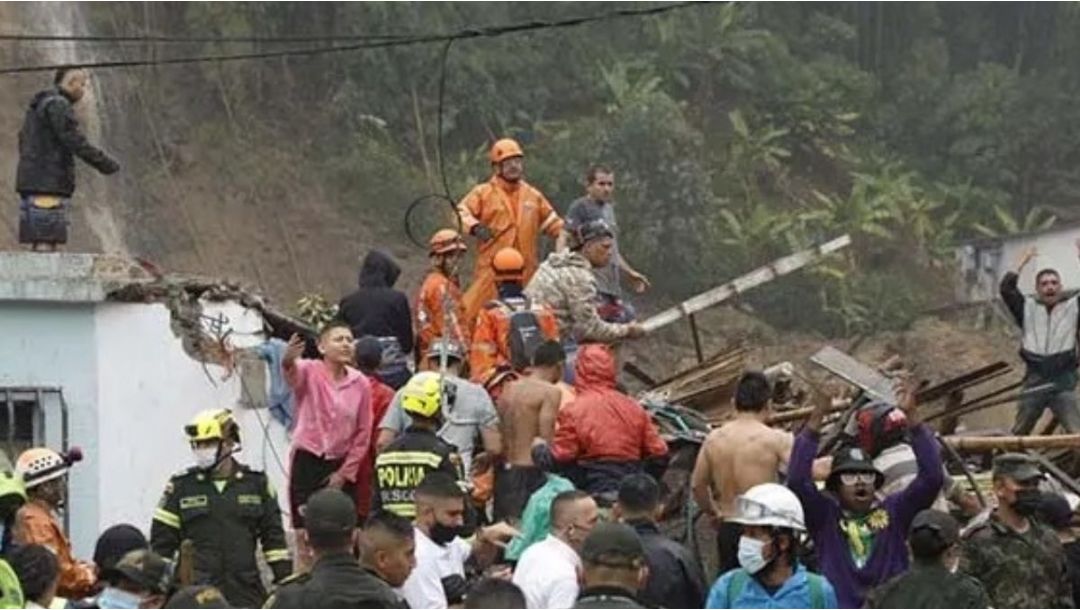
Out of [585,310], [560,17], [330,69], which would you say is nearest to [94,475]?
[585,310]

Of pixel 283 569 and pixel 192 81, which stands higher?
pixel 192 81

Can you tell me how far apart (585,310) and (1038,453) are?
2996mm

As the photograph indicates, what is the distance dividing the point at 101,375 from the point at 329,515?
29.6 ft

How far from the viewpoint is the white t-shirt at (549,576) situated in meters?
13.7

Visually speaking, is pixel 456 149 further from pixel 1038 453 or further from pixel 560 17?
pixel 1038 453

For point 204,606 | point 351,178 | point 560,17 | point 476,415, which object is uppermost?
point 560,17

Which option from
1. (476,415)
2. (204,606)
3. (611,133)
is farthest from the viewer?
(611,133)

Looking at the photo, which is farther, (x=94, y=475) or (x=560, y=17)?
(x=560, y=17)

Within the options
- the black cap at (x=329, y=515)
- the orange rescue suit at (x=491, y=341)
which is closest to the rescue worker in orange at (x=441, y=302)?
the orange rescue suit at (x=491, y=341)

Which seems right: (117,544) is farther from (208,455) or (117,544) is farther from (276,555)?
(276,555)

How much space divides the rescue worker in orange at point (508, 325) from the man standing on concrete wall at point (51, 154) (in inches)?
110

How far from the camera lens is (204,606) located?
1199 centimetres

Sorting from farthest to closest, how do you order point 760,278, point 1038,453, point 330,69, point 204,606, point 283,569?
1. point 330,69
2. point 760,278
3. point 1038,453
4. point 283,569
5. point 204,606

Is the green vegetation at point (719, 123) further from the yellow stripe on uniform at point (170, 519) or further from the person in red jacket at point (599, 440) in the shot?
the yellow stripe on uniform at point (170, 519)
